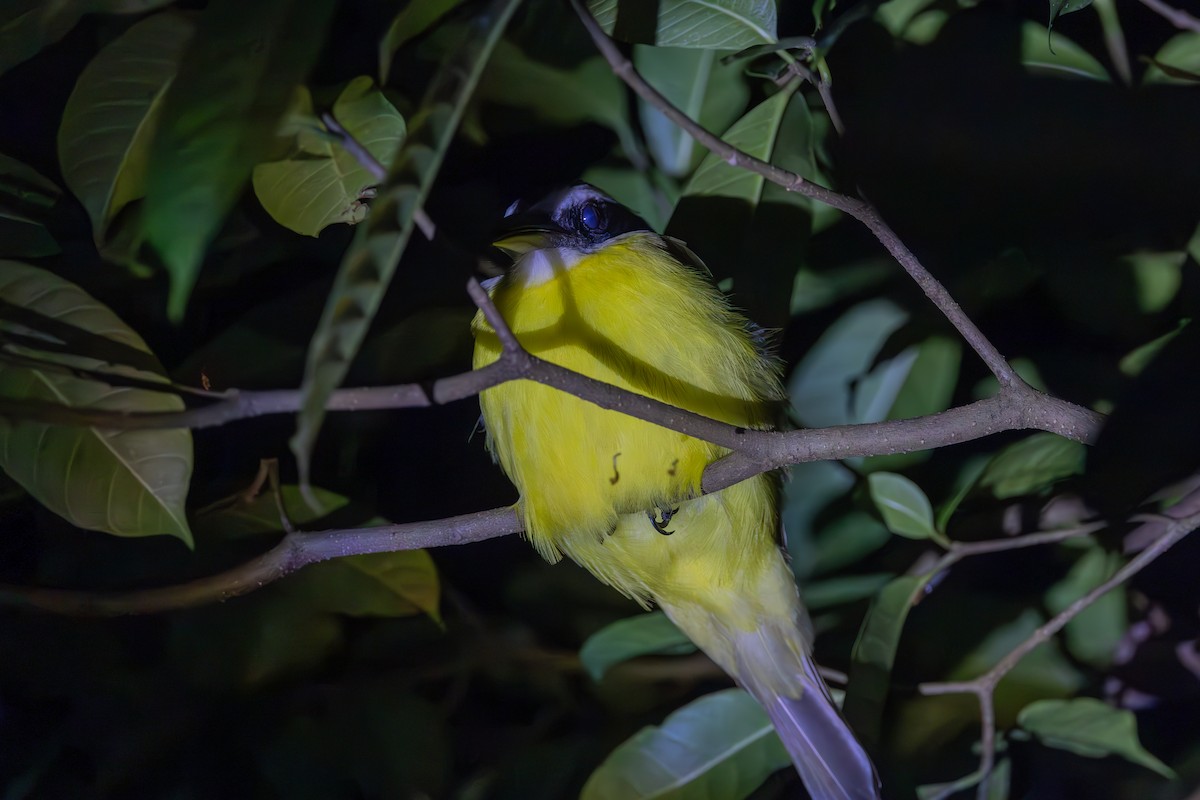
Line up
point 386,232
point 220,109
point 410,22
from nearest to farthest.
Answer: point 386,232 → point 220,109 → point 410,22

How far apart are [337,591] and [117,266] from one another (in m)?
0.55

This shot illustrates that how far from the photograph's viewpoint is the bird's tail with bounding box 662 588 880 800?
1.18 metres

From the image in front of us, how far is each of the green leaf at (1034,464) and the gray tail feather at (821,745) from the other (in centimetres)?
41

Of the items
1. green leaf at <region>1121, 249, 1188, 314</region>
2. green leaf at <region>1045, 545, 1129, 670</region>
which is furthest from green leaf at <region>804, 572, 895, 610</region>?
green leaf at <region>1121, 249, 1188, 314</region>

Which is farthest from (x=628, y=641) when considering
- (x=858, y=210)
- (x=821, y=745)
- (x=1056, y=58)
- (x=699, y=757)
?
(x=1056, y=58)

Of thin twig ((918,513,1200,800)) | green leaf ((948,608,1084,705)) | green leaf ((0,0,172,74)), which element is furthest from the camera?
green leaf ((948,608,1084,705))

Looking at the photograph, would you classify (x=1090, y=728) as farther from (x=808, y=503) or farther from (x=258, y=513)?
(x=258, y=513)

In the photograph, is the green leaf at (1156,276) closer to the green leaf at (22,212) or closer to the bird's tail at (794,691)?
the bird's tail at (794,691)

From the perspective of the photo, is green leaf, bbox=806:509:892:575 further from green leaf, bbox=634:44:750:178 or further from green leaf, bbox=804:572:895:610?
green leaf, bbox=634:44:750:178

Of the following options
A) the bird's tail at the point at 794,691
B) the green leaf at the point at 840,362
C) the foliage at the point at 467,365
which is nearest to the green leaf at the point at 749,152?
the foliage at the point at 467,365

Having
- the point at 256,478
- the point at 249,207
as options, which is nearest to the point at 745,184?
the point at 249,207

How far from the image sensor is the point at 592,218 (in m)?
1.16

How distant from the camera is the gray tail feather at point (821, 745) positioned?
118 centimetres

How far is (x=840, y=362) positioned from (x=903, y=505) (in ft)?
0.82
